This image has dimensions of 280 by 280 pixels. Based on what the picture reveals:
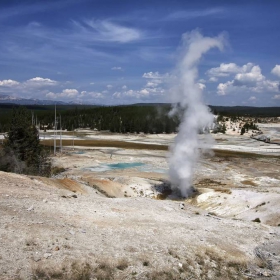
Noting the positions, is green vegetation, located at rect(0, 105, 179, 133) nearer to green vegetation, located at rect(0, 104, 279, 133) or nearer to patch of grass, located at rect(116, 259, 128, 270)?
green vegetation, located at rect(0, 104, 279, 133)

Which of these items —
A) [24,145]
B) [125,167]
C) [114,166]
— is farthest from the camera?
[114,166]

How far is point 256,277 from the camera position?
13469 mm

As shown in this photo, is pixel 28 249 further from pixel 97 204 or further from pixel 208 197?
pixel 208 197

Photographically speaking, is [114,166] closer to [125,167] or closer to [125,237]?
[125,167]

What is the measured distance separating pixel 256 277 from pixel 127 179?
25.4m

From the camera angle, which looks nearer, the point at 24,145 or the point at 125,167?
the point at 24,145

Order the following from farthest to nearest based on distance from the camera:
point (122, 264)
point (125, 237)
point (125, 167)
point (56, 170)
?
point (125, 167), point (56, 170), point (125, 237), point (122, 264)

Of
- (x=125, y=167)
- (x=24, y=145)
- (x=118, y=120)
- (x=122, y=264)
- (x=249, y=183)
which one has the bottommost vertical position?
(x=249, y=183)

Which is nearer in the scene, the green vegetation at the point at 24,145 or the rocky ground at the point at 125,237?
the rocky ground at the point at 125,237

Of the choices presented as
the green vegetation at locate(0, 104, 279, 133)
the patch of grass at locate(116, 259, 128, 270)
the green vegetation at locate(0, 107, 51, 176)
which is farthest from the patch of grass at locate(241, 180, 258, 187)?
the green vegetation at locate(0, 104, 279, 133)

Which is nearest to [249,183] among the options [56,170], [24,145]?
[56,170]

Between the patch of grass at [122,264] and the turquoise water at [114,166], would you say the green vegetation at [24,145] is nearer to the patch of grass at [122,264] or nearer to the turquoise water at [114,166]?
the turquoise water at [114,166]

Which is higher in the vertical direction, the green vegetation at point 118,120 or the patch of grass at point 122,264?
the green vegetation at point 118,120

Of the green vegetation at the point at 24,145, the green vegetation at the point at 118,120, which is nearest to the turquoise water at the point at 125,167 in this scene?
the green vegetation at the point at 24,145
